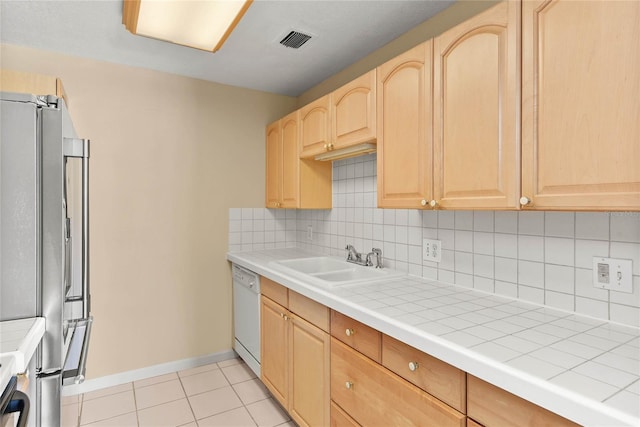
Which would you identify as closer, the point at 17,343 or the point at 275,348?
the point at 17,343

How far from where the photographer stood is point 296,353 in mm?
1939

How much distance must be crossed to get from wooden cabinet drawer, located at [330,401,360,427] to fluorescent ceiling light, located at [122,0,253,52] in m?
1.88

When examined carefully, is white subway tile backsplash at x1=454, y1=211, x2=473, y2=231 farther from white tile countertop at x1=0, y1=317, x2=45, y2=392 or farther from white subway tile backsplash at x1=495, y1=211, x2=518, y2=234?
white tile countertop at x1=0, y1=317, x2=45, y2=392

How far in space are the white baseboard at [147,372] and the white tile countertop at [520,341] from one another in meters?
1.63

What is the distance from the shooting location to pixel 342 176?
268cm

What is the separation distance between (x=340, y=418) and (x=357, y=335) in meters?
0.43

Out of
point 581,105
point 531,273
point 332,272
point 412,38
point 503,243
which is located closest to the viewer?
point 581,105

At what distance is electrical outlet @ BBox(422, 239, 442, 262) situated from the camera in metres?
1.86

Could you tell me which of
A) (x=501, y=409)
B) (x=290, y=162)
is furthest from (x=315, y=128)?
(x=501, y=409)

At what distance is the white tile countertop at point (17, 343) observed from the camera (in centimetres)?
76

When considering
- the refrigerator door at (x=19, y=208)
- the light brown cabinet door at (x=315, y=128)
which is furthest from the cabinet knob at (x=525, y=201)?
the refrigerator door at (x=19, y=208)

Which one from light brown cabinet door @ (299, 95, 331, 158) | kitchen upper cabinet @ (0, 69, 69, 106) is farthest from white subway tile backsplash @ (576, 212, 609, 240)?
kitchen upper cabinet @ (0, 69, 69, 106)

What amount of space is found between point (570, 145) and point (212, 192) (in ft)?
8.18

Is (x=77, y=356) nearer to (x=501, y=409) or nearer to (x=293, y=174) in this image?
(x=501, y=409)
